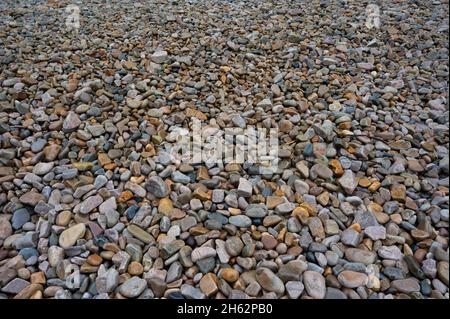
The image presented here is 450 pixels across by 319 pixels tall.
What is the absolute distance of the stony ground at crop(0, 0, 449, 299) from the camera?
1.58 metres

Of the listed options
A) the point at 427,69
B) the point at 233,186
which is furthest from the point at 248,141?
the point at 427,69

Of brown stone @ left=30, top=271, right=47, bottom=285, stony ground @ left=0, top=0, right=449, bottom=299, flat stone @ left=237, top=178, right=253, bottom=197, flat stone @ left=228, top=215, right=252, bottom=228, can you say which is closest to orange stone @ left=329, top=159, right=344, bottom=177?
stony ground @ left=0, top=0, right=449, bottom=299

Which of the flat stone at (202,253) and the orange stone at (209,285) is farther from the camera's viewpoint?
the flat stone at (202,253)

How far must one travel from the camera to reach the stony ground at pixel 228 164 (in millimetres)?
1577

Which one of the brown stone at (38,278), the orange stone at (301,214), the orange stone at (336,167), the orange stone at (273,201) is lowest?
the brown stone at (38,278)

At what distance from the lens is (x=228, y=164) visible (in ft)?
6.82

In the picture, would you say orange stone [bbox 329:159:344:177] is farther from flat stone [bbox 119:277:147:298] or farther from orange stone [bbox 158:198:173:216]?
flat stone [bbox 119:277:147:298]

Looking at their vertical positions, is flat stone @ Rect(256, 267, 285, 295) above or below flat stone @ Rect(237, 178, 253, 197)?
below

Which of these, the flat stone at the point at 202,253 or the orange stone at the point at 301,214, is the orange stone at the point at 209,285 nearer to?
the flat stone at the point at 202,253

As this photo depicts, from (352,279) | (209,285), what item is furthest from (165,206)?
(352,279)

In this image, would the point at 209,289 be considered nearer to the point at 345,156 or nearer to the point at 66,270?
the point at 66,270

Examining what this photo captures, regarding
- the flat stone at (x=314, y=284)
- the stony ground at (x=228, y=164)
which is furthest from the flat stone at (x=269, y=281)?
the flat stone at (x=314, y=284)

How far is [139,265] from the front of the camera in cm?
161

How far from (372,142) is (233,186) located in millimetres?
908
